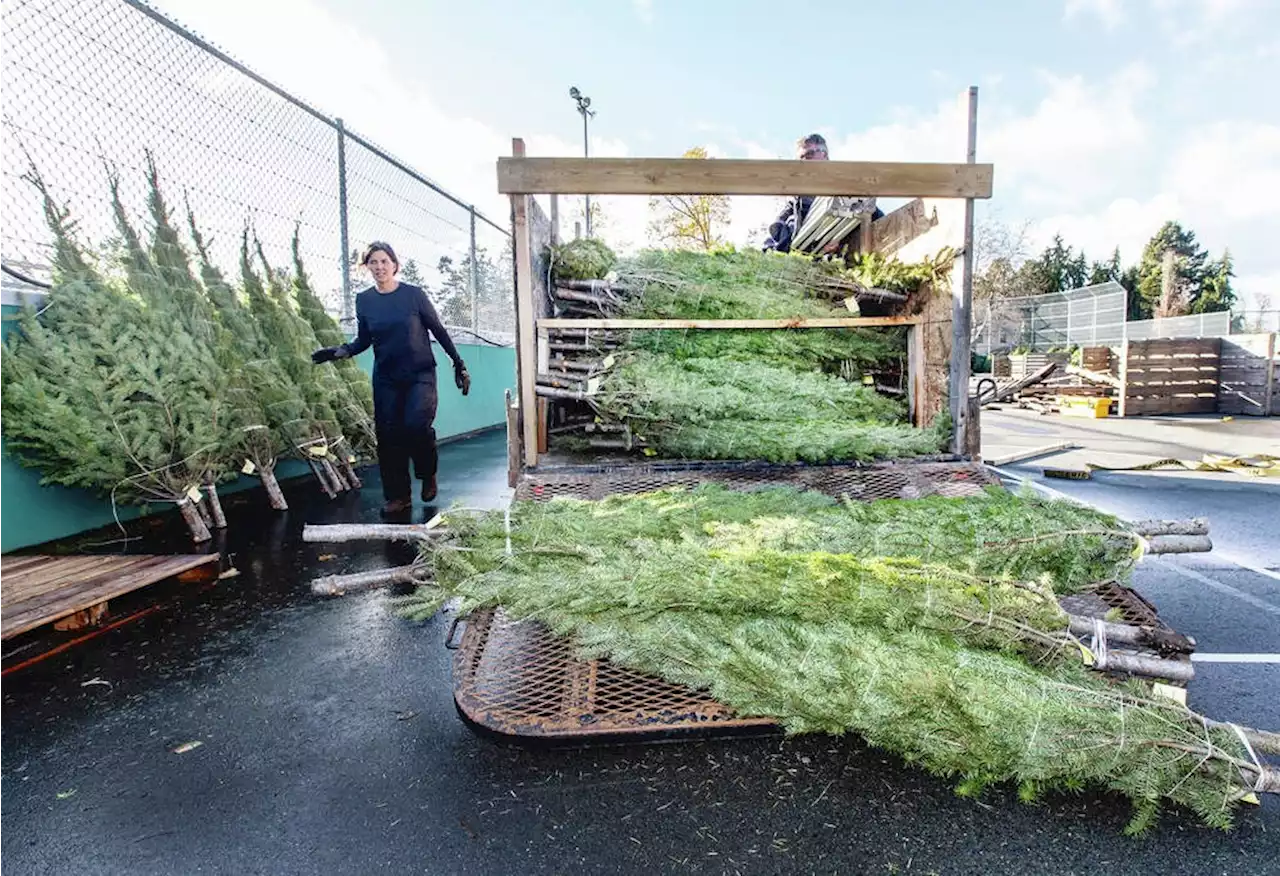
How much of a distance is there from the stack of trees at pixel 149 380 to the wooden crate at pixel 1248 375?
18.2 meters

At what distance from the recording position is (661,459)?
163 inches

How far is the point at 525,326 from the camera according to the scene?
395 centimetres

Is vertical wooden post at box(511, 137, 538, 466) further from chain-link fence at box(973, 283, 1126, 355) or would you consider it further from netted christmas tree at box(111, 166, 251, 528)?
chain-link fence at box(973, 283, 1126, 355)

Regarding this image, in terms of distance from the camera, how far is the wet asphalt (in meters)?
1.60

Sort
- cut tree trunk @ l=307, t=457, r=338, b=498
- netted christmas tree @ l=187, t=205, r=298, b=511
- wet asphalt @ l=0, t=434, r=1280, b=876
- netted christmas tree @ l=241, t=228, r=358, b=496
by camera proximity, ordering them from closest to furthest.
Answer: wet asphalt @ l=0, t=434, r=1280, b=876
netted christmas tree @ l=187, t=205, r=298, b=511
netted christmas tree @ l=241, t=228, r=358, b=496
cut tree trunk @ l=307, t=457, r=338, b=498

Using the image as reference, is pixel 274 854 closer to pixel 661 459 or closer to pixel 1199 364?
pixel 661 459

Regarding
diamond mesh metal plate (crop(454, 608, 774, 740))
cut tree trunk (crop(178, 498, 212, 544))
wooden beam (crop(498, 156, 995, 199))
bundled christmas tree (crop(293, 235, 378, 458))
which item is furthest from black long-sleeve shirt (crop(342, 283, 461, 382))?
diamond mesh metal plate (crop(454, 608, 774, 740))

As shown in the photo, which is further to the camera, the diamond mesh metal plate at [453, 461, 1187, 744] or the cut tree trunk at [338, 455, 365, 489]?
the cut tree trunk at [338, 455, 365, 489]

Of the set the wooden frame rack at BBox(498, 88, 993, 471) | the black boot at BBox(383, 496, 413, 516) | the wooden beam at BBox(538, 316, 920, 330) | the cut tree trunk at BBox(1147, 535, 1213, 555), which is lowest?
the black boot at BBox(383, 496, 413, 516)

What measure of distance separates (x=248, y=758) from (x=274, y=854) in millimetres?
523

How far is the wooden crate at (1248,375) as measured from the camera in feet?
44.2

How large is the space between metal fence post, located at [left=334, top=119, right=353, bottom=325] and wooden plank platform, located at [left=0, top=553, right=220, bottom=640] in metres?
4.67

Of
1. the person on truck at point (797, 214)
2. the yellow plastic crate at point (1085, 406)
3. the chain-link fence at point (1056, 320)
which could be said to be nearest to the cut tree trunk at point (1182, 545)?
the person on truck at point (797, 214)

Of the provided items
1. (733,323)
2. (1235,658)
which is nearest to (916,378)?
(733,323)
